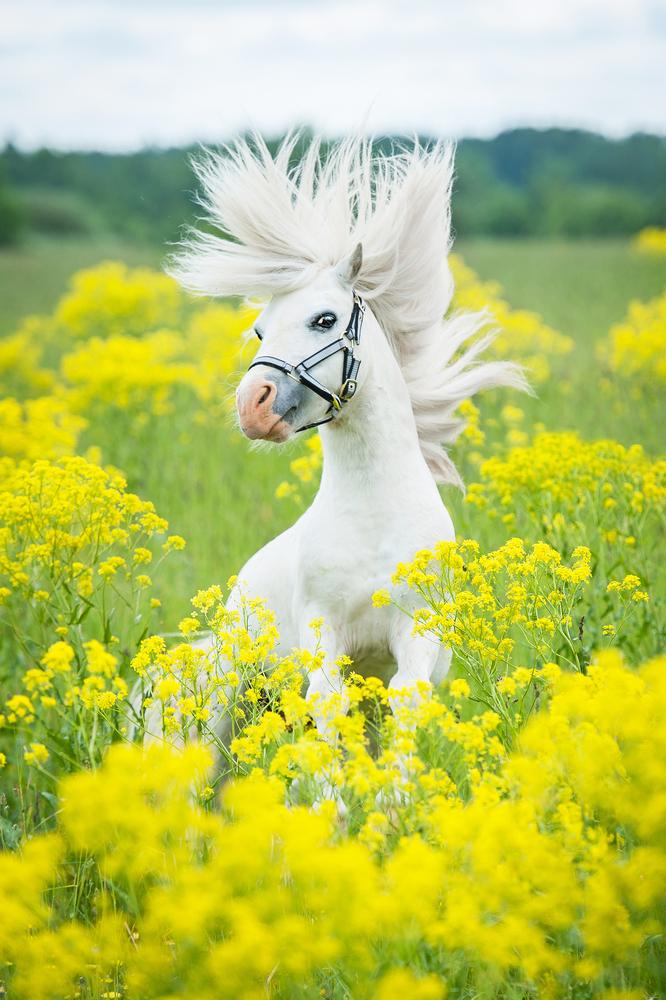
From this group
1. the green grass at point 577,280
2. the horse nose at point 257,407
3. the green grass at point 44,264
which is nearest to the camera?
the horse nose at point 257,407

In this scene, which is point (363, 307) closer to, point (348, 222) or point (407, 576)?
point (348, 222)

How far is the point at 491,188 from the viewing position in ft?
192

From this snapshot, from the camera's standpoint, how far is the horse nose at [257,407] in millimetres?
3225

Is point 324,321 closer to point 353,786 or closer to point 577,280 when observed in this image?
point 353,786

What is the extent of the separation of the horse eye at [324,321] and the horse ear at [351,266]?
170 mm

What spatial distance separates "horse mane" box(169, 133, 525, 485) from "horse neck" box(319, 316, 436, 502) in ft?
0.82

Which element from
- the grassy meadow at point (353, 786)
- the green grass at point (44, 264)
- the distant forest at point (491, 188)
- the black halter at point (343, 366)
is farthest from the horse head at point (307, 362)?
the distant forest at point (491, 188)

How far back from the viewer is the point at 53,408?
8.05 metres

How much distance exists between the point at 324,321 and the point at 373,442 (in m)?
0.42

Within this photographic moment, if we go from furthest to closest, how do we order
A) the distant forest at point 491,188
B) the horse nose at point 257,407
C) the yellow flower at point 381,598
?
the distant forest at point 491,188 → the horse nose at point 257,407 → the yellow flower at point 381,598

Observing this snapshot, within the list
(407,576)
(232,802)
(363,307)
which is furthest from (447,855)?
(363,307)

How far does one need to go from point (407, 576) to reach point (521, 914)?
121 cm

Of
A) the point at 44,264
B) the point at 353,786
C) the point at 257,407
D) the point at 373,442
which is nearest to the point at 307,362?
the point at 257,407

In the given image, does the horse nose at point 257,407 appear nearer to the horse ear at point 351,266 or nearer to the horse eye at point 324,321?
the horse eye at point 324,321
